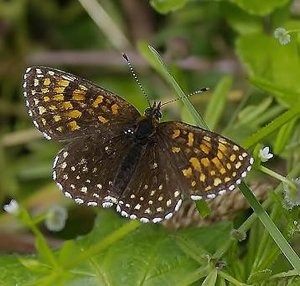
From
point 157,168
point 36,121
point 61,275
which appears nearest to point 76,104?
point 36,121

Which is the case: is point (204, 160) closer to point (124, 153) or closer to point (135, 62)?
point (124, 153)

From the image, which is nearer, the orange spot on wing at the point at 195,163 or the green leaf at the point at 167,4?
the orange spot on wing at the point at 195,163

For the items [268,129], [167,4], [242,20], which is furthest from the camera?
[242,20]

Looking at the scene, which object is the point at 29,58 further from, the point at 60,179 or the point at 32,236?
the point at 60,179

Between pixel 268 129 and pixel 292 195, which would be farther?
pixel 268 129

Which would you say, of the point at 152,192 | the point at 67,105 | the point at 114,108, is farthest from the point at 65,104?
the point at 152,192

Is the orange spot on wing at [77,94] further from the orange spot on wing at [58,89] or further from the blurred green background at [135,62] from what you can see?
the blurred green background at [135,62]

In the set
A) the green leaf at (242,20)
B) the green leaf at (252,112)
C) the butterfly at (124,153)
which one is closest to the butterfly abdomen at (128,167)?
the butterfly at (124,153)

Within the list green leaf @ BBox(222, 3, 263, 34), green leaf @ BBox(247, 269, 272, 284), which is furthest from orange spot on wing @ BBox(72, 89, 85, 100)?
green leaf @ BBox(222, 3, 263, 34)
